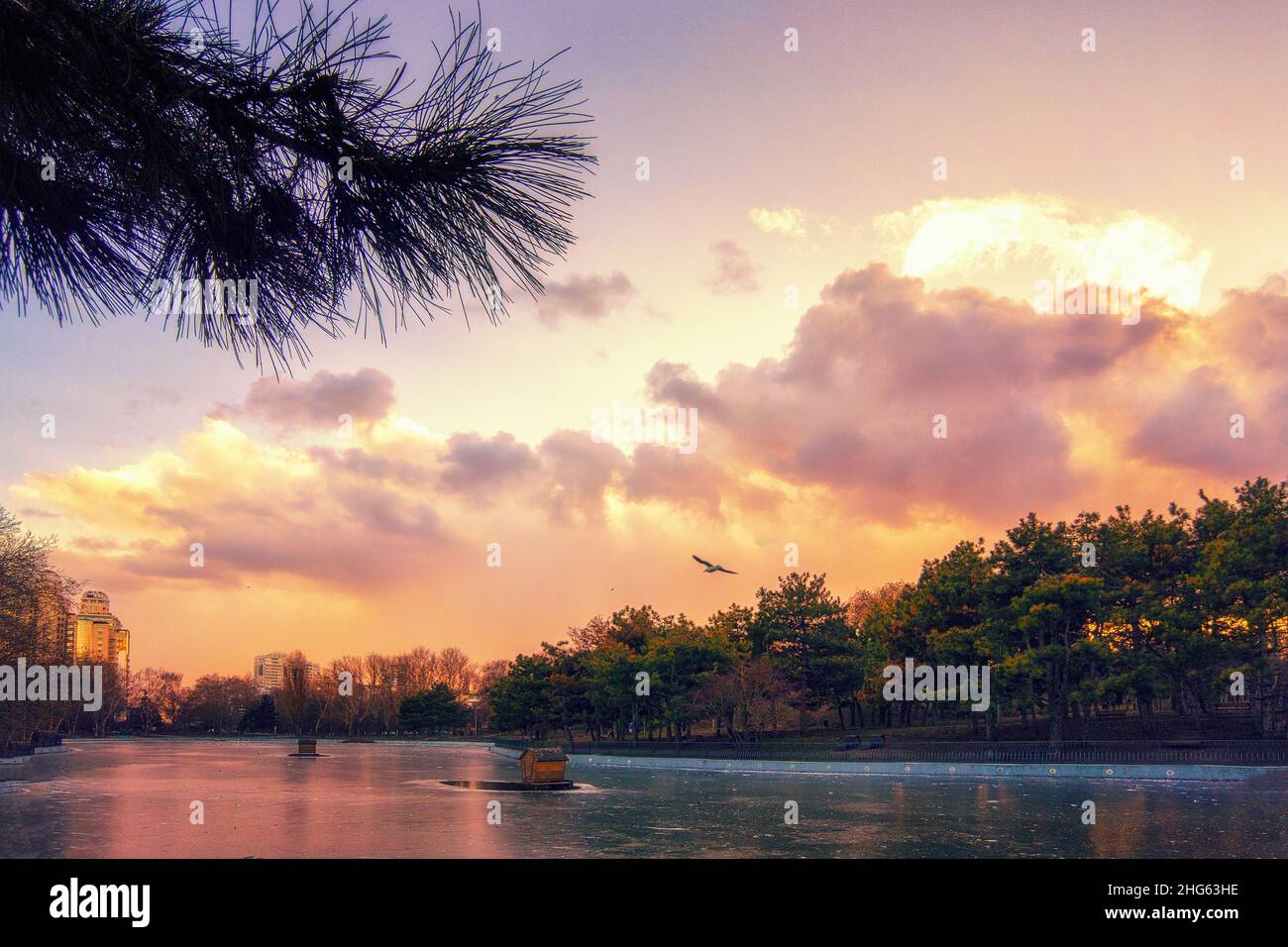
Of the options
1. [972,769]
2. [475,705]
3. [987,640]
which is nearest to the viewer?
[972,769]

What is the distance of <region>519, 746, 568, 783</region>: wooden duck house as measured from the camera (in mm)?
30438

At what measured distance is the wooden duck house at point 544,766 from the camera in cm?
3044

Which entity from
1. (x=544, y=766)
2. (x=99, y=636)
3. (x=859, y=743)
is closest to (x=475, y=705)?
(x=859, y=743)

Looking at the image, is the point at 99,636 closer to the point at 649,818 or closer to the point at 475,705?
the point at 475,705

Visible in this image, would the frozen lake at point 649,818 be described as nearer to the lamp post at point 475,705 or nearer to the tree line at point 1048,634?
the tree line at point 1048,634

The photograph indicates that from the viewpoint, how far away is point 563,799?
26.3m

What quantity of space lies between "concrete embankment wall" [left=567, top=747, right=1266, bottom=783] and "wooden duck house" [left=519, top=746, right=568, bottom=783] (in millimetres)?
12080

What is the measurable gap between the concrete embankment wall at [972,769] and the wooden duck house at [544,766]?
39.6 feet

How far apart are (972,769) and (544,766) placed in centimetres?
Result: 1747

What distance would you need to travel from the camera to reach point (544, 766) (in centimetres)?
3056

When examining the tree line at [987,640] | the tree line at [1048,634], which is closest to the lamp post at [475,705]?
the tree line at [987,640]
